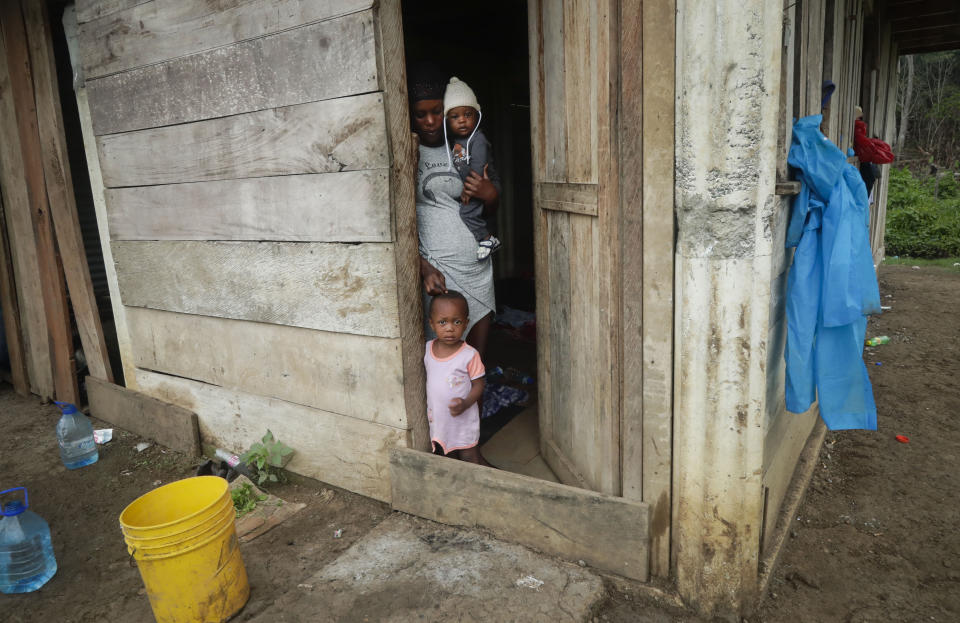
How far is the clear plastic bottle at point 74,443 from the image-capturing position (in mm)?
3959

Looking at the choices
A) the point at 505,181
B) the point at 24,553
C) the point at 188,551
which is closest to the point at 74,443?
the point at 24,553

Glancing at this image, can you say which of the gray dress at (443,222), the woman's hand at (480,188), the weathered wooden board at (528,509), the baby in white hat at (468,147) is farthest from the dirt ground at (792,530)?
the woman's hand at (480,188)

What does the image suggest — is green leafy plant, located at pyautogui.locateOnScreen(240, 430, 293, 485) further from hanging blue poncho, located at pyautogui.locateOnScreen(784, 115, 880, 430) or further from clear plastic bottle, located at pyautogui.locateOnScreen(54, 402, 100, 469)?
hanging blue poncho, located at pyautogui.locateOnScreen(784, 115, 880, 430)

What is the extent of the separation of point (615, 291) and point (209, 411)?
8.89ft

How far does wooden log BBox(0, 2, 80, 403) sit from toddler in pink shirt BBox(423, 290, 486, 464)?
3.26 meters

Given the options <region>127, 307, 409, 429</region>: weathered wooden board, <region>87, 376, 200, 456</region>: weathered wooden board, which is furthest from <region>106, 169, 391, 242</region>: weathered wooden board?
<region>87, 376, 200, 456</region>: weathered wooden board

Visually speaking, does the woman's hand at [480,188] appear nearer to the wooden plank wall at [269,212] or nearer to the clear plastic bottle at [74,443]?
the wooden plank wall at [269,212]

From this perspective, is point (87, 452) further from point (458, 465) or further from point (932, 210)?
point (932, 210)

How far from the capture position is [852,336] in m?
2.46

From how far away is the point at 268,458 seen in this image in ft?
11.2

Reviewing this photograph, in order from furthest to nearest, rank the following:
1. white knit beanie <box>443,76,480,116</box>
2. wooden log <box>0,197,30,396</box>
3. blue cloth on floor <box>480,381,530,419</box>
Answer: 1. wooden log <box>0,197,30,396</box>
2. blue cloth on floor <box>480,381,530,419</box>
3. white knit beanie <box>443,76,480,116</box>

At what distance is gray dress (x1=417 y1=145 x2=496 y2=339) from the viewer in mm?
3168

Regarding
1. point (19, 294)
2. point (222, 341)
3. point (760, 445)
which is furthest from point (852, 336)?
point (19, 294)

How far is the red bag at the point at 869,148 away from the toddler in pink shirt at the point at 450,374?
346 centimetres
